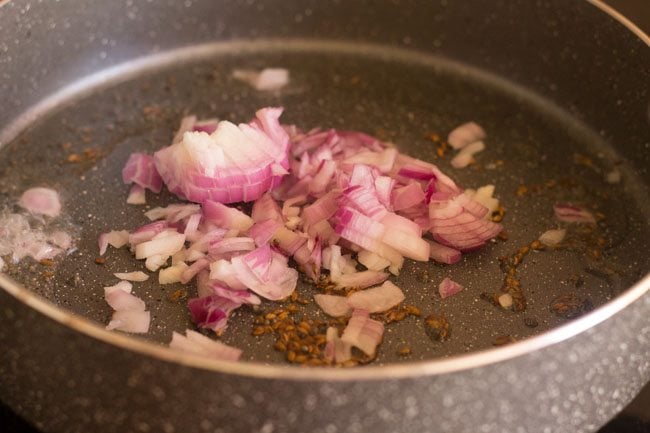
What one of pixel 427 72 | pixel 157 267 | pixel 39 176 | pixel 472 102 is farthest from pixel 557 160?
pixel 39 176

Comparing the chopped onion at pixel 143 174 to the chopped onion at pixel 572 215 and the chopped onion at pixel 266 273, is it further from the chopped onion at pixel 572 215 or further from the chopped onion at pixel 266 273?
the chopped onion at pixel 572 215

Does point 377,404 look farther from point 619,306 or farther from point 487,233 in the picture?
point 487,233

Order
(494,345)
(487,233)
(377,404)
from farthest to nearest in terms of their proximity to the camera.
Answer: (487,233) < (494,345) < (377,404)

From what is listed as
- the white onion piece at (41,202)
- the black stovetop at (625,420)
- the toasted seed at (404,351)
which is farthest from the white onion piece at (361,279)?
the white onion piece at (41,202)

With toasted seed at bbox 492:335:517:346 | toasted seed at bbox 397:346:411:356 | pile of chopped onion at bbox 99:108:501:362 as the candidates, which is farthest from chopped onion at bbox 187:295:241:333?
toasted seed at bbox 492:335:517:346

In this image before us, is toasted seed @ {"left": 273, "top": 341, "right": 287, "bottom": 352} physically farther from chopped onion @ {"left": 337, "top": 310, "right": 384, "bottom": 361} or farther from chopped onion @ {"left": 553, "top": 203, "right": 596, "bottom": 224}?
chopped onion @ {"left": 553, "top": 203, "right": 596, "bottom": 224}

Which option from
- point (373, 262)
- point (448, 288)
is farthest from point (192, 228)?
point (448, 288)
